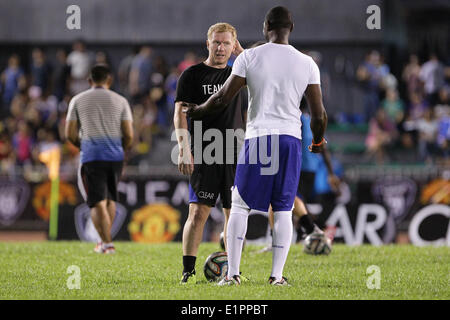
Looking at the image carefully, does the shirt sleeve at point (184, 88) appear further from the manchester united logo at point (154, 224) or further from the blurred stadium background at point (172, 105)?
the manchester united logo at point (154, 224)

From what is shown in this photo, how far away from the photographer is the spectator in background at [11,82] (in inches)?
941

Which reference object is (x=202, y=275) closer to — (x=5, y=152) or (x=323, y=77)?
(x=5, y=152)

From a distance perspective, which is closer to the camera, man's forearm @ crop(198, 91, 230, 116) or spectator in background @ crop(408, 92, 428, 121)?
man's forearm @ crop(198, 91, 230, 116)

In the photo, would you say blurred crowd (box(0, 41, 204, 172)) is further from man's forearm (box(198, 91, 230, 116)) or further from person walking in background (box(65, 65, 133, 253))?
man's forearm (box(198, 91, 230, 116))

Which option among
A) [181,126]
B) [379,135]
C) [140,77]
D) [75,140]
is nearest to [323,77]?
[379,135]

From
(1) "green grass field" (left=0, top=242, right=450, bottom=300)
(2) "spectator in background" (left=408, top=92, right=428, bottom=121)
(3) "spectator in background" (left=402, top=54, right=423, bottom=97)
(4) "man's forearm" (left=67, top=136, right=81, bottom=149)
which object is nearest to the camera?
(1) "green grass field" (left=0, top=242, right=450, bottom=300)

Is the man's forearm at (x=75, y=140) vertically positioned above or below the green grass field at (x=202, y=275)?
above

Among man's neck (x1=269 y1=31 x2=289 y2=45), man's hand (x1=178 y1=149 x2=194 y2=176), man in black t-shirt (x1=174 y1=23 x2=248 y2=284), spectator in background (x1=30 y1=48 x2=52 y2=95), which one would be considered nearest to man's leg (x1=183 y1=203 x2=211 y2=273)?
man in black t-shirt (x1=174 y1=23 x2=248 y2=284)

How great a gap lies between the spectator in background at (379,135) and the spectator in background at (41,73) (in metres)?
9.40

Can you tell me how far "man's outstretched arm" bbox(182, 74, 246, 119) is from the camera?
720 centimetres

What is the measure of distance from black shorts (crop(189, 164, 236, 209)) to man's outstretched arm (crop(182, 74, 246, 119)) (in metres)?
0.59

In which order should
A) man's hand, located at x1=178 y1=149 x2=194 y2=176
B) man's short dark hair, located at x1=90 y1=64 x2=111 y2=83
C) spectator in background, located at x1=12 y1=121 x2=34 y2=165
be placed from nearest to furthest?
man's hand, located at x1=178 y1=149 x2=194 y2=176 < man's short dark hair, located at x1=90 y1=64 x2=111 y2=83 < spectator in background, located at x1=12 y1=121 x2=34 y2=165

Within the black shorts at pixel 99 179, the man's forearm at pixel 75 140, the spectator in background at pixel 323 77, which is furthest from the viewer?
the spectator in background at pixel 323 77

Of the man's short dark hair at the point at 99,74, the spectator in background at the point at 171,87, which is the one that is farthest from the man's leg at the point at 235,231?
the spectator in background at the point at 171,87
